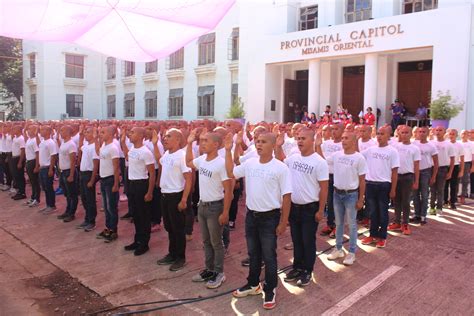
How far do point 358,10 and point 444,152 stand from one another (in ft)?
42.1

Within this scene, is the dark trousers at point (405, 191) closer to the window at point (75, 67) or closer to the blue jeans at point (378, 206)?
the blue jeans at point (378, 206)

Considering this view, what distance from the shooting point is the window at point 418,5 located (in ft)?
55.8

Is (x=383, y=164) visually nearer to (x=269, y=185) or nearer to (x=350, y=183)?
(x=350, y=183)

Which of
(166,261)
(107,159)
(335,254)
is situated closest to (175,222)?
(166,261)

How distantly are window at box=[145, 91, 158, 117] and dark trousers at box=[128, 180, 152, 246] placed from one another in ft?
80.6

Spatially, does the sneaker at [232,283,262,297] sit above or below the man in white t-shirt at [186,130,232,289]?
below

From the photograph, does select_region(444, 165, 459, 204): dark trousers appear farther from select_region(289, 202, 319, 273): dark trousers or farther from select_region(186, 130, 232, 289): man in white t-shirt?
select_region(186, 130, 232, 289): man in white t-shirt

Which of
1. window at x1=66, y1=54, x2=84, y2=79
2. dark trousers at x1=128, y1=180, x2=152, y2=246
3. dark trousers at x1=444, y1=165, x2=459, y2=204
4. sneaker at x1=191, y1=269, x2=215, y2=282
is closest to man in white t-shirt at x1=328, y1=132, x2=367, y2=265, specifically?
sneaker at x1=191, y1=269, x2=215, y2=282

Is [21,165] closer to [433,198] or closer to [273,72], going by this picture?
[433,198]

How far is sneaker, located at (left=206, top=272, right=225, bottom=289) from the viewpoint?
4.64m

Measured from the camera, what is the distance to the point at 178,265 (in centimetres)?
523

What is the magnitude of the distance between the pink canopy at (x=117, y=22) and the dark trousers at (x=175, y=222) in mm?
1896

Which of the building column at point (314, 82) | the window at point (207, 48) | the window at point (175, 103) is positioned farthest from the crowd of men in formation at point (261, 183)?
the window at point (175, 103)

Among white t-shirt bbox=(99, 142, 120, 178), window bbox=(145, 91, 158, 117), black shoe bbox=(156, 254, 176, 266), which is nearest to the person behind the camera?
black shoe bbox=(156, 254, 176, 266)
